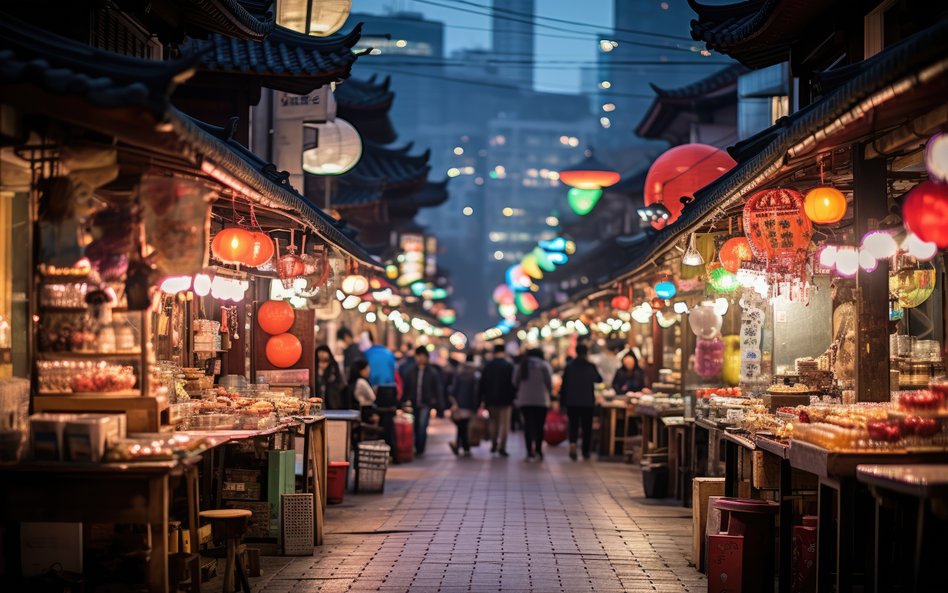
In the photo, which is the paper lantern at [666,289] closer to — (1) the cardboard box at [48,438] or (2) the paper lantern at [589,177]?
(2) the paper lantern at [589,177]

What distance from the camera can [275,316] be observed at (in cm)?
1894

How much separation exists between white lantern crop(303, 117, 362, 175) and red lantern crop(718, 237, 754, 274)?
39.1 ft

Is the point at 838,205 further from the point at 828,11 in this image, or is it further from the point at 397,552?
the point at 397,552

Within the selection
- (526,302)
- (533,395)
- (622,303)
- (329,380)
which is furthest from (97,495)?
(526,302)

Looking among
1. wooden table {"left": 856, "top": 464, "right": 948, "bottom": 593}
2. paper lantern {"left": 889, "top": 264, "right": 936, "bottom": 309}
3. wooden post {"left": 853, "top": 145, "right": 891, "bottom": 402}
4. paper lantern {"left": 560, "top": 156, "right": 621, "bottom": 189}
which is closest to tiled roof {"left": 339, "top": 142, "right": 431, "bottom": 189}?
paper lantern {"left": 560, "top": 156, "right": 621, "bottom": 189}

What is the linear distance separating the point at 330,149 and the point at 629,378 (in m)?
8.99

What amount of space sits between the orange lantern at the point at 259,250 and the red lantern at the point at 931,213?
773 cm

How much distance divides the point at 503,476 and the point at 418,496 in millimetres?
3822

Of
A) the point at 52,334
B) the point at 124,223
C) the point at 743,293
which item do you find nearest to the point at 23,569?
the point at 52,334

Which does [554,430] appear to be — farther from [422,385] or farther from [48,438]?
[48,438]

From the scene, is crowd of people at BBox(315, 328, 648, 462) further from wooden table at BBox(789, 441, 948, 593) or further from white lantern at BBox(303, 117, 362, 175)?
wooden table at BBox(789, 441, 948, 593)

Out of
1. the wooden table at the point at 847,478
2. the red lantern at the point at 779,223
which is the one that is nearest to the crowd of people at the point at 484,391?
the red lantern at the point at 779,223

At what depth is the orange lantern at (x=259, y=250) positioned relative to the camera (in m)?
13.8

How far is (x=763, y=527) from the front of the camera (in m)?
11.2
